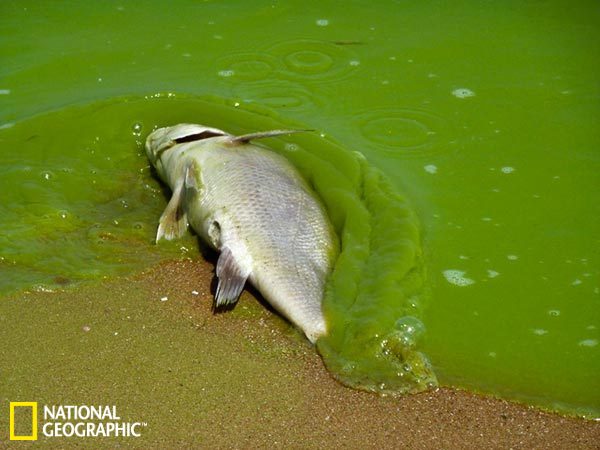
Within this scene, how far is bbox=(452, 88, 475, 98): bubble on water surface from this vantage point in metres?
6.59

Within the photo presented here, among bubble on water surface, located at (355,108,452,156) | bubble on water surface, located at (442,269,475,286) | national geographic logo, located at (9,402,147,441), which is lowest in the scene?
bubble on water surface, located at (442,269,475,286)

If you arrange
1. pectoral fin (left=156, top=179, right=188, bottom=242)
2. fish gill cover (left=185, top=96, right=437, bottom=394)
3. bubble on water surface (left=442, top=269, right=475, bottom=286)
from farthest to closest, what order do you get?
pectoral fin (left=156, top=179, right=188, bottom=242)
bubble on water surface (left=442, top=269, right=475, bottom=286)
fish gill cover (left=185, top=96, right=437, bottom=394)

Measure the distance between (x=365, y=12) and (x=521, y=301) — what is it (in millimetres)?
3973

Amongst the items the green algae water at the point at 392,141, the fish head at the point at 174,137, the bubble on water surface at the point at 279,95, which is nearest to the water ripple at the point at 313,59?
the green algae water at the point at 392,141

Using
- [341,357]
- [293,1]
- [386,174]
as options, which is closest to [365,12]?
[293,1]

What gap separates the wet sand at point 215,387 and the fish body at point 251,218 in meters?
0.17

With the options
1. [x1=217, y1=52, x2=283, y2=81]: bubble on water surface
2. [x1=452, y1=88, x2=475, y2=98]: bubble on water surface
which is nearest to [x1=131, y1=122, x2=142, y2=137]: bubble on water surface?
[x1=217, y1=52, x2=283, y2=81]: bubble on water surface

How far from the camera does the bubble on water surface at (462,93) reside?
659cm

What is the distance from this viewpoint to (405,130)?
618 cm

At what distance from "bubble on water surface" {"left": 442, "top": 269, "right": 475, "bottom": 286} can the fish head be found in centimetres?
164

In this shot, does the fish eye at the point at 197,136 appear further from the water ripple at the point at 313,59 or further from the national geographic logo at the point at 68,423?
the national geographic logo at the point at 68,423

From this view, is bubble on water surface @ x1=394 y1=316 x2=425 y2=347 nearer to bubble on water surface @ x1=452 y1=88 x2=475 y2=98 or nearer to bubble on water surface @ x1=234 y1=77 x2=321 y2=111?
bubble on water surface @ x1=234 y1=77 x2=321 y2=111

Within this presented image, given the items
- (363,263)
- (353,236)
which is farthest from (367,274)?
(353,236)

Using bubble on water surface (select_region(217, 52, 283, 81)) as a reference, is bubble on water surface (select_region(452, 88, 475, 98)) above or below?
below
